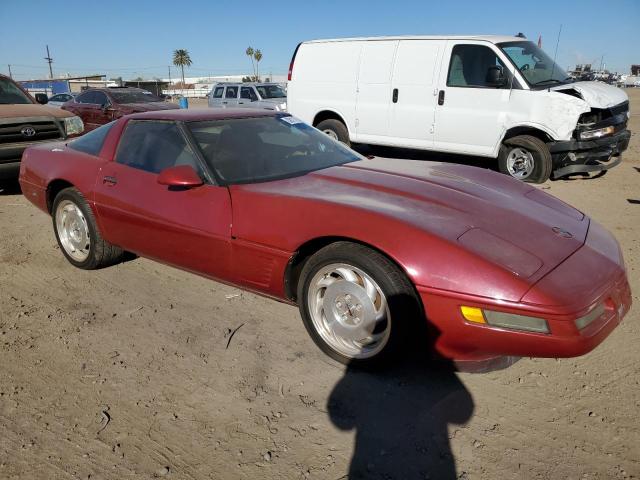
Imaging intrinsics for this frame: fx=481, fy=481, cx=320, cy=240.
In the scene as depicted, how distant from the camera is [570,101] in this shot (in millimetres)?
6246

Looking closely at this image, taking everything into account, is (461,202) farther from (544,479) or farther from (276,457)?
(276,457)

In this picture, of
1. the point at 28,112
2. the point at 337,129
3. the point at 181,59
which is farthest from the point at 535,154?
the point at 181,59

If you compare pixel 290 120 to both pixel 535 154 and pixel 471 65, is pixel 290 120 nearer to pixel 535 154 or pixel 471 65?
pixel 535 154

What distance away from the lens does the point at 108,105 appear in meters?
12.1

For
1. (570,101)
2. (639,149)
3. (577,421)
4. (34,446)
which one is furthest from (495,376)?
(639,149)

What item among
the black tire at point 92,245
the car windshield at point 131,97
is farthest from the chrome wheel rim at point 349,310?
the car windshield at point 131,97

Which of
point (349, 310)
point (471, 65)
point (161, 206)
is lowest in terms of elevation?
point (349, 310)

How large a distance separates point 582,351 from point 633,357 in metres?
0.89

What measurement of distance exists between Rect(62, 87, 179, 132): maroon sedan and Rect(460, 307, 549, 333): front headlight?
11.3m

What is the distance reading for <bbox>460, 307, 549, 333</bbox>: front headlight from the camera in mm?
1987

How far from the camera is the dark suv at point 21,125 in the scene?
621 cm

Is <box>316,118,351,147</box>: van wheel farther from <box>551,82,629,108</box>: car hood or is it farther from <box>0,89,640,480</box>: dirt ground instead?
<box>0,89,640,480</box>: dirt ground

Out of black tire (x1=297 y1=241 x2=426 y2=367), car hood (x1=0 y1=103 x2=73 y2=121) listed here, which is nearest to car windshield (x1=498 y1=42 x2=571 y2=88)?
black tire (x1=297 y1=241 x2=426 y2=367)

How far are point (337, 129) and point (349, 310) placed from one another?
649cm
